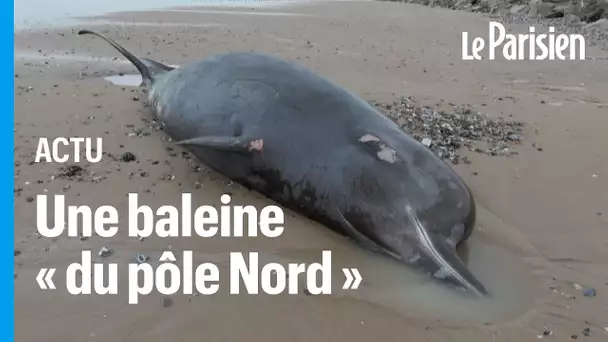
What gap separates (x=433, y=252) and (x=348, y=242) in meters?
0.59

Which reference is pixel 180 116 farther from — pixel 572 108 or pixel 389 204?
pixel 572 108

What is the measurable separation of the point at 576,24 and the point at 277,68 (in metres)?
12.8

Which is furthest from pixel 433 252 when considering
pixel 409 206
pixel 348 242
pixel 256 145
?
pixel 256 145

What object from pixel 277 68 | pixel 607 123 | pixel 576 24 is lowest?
pixel 607 123

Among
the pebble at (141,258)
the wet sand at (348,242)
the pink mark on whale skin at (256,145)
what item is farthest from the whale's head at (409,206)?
the pebble at (141,258)

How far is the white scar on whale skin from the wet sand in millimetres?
115

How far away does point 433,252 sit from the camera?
3.66 m

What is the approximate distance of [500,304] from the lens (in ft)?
11.3

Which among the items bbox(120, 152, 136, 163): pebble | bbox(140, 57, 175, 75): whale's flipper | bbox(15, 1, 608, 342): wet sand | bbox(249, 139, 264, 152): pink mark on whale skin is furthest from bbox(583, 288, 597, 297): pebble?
bbox(140, 57, 175, 75): whale's flipper

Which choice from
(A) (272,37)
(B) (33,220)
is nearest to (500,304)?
(B) (33,220)

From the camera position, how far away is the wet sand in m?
3.24

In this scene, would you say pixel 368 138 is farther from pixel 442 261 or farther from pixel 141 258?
pixel 141 258

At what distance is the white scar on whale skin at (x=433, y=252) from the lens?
3.52m

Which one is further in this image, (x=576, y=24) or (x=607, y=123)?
(x=576, y=24)
